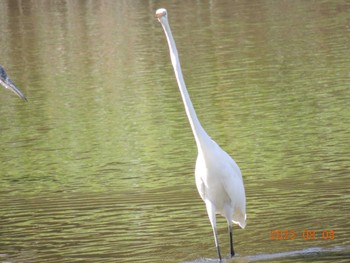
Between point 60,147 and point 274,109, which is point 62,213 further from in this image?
point 274,109

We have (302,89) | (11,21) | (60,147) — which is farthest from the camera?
(11,21)

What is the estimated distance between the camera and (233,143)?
1490 cm

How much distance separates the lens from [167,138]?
15.7 m

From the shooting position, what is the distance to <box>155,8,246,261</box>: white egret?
8.98m

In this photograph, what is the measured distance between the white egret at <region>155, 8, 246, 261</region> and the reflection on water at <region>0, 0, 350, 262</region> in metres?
0.46

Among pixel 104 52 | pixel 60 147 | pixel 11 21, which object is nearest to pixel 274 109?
pixel 60 147

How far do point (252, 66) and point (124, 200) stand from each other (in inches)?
425

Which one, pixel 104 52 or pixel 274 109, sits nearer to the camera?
pixel 274 109
